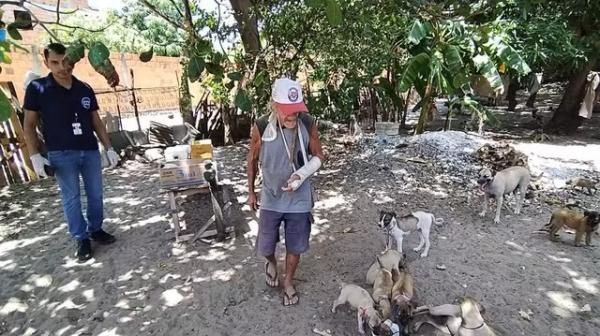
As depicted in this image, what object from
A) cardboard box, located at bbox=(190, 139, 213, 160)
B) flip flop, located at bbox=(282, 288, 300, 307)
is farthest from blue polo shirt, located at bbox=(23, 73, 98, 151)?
flip flop, located at bbox=(282, 288, 300, 307)

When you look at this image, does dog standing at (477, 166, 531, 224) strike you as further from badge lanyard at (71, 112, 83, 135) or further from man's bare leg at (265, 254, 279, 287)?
badge lanyard at (71, 112, 83, 135)

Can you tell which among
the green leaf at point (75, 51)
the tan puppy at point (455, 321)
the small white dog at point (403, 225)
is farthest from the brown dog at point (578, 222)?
the green leaf at point (75, 51)

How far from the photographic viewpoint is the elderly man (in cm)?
234

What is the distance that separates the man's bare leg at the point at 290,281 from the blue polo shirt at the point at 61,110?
209 cm

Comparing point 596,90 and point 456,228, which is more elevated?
point 596,90

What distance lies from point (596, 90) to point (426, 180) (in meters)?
6.51

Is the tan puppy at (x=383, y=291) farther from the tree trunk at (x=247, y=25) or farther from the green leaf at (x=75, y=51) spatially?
the tree trunk at (x=247, y=25)

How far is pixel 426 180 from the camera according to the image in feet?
17.7

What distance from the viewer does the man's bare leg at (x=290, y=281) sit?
270 centimetres

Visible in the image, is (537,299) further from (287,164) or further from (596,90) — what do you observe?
(596,90)

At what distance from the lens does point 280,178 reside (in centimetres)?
246

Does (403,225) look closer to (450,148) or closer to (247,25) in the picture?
(247,25)

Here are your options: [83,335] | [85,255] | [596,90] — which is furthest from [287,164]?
[596,90]

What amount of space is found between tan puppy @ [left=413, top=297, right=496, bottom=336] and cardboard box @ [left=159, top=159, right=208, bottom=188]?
2.39 metres
